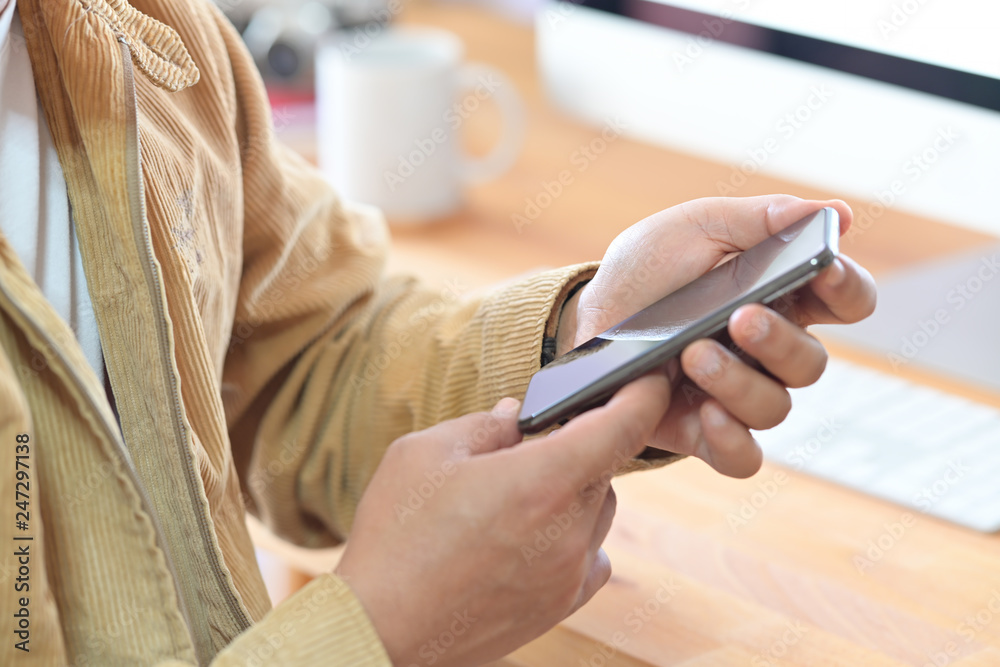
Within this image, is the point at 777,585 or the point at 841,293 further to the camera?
the point at 777,585

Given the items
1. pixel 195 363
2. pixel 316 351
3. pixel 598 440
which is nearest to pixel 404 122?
pixel 316 351

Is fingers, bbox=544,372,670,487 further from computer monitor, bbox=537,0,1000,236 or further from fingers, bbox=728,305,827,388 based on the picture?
computer monitor, bbox=537,0,1000,236

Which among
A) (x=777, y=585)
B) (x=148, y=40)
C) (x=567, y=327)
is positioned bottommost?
(x=777, y=585)

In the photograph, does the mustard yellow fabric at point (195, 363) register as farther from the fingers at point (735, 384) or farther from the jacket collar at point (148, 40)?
the fingers at point (735, 384)

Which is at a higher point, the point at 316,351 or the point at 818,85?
the point at 818,85

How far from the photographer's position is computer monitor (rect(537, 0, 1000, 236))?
2.04 feet

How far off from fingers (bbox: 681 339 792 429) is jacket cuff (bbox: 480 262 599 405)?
4.8 inches

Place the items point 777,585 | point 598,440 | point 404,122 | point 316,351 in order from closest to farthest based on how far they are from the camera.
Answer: point 598,440
point 777,585
point 316,351
point 404,122

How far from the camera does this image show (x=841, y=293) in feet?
1.37

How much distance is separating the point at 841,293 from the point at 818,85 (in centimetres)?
33

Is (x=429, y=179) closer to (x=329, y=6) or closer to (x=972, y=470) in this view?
(x=329, y=6)

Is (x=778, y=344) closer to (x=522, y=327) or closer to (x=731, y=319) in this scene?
(x=731, y=319)

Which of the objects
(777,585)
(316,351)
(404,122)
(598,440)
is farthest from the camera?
(404,122)

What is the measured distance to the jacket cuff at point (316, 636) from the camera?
1.26 ft
